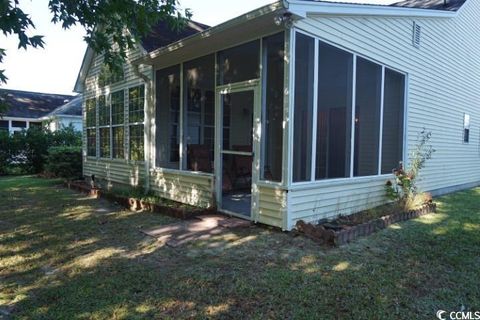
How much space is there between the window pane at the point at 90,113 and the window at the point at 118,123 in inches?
55.1

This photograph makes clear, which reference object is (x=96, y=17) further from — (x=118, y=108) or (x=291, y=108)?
(x=118, y=108)

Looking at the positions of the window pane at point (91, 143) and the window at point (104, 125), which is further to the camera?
the window pane at point (91, 143)

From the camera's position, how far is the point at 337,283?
3.67 meters

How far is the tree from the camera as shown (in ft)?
13.5

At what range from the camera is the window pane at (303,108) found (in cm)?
533

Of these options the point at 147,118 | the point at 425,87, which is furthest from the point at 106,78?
the point at 425,87

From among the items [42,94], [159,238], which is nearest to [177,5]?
[159,238]

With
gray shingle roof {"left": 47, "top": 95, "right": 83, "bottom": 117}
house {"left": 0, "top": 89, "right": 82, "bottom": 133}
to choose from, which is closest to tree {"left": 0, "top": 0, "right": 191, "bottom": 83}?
house {"left": 0, "top": 89, "right": 82, "bottom": 133}

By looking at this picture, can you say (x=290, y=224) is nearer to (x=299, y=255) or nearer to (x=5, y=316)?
(x=299, y=255)

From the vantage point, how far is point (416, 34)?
27.7ft

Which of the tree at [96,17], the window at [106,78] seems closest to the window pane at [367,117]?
the tree at [96,17]

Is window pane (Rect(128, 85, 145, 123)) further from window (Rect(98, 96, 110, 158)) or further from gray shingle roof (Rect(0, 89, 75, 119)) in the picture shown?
gray shingle roof (Rect(0, 89, 75, 119))

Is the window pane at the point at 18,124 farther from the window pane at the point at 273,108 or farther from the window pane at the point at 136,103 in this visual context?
the window pane at the point at 273,108

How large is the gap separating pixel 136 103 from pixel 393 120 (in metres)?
6.08
